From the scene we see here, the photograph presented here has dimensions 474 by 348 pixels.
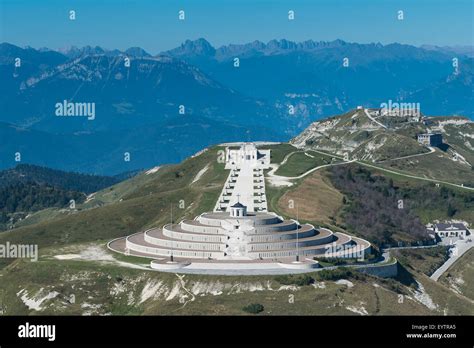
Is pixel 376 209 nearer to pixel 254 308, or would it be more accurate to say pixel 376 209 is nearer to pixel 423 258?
pixel 423 258

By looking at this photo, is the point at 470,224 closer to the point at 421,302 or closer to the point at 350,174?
the point at 350,174

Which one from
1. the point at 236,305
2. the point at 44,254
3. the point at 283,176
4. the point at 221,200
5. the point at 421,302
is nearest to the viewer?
the point at 236,305

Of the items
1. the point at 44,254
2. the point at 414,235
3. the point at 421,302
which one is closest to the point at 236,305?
the point at 421,302

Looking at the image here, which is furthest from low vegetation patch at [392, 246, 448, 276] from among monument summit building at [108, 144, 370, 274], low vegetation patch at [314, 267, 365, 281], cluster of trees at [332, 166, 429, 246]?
low vegetation patch at [314, 267, 365, 281]

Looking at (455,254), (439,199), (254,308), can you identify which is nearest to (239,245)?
(254,308)

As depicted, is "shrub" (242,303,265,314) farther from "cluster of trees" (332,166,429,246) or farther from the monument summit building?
"cluster of trees" (332,166,429,246)
